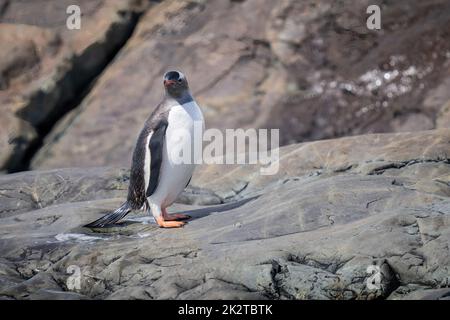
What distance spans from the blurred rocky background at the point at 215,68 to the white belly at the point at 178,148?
5453 mm

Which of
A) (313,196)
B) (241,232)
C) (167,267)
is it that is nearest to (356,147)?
(313,196)

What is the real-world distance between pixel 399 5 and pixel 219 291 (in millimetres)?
9424

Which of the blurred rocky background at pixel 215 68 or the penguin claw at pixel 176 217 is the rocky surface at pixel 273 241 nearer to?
the penguin claw at pixel 176 217

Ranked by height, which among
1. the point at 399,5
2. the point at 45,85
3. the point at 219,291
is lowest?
the point at 219,291

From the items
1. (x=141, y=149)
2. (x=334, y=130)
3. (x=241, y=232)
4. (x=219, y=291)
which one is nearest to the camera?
(x=219, y=291)

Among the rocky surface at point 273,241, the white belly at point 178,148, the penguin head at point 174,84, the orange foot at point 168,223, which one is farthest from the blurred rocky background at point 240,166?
the penguin head at point 174,84

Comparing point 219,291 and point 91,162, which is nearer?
point 219,291

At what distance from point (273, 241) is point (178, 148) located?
1.65 meters

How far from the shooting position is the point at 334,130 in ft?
42.4

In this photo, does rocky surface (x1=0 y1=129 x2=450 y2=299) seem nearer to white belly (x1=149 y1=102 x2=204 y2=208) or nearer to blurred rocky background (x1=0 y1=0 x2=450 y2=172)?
white belly (x1=149 y1=102 x2=204 y2=208)

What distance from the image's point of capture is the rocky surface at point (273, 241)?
→ 5492 mm

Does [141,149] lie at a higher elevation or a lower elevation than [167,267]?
higher

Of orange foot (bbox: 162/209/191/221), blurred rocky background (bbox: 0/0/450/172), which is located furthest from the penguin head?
blurred rocky background (bbox: 0/0/450/172)

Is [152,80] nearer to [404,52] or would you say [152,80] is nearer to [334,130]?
[334,130]
